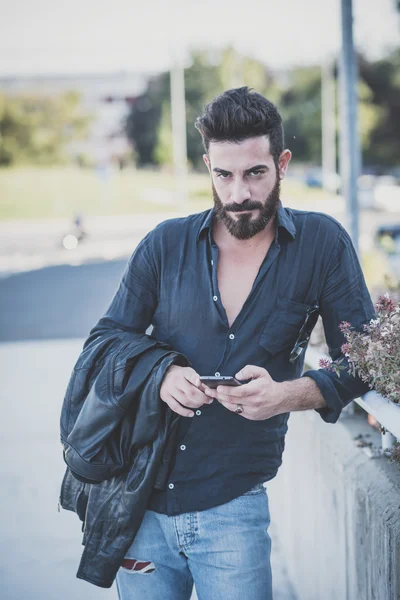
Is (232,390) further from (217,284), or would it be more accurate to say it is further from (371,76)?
(371,76)

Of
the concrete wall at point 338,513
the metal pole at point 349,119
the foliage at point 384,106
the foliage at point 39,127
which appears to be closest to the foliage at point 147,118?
the foliage at point 39,127

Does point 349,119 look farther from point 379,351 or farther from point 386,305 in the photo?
point 379,351

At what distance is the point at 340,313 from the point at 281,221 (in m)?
0.32

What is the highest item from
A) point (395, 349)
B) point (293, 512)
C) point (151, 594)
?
point (395, 349)

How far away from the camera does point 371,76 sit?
5700 cm

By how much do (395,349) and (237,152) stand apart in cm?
71

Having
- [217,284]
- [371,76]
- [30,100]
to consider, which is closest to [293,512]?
[217,284]

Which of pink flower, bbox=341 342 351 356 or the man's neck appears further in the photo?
the man's neck

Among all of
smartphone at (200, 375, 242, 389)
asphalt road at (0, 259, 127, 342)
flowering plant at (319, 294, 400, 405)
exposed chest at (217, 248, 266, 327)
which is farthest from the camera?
asphalt road at (0, 259, 127, 342)

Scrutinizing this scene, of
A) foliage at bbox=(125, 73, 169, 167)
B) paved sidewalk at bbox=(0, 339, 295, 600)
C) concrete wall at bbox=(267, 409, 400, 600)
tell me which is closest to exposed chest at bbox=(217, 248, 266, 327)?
concrete wall at bbox=(267, 409, 400, 600)

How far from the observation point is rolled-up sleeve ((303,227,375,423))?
2.09 meters

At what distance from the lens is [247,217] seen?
2199mm

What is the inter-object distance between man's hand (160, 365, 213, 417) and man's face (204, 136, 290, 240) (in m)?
0.46

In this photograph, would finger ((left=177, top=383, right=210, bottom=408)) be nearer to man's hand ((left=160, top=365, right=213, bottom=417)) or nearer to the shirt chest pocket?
man's hand ((left=160, top=365, right=213, bottom=417))
